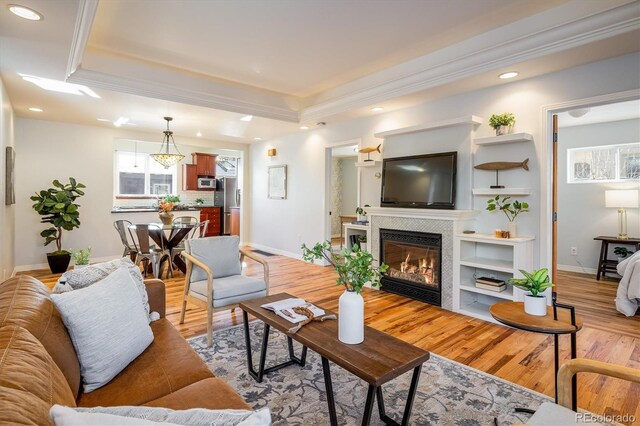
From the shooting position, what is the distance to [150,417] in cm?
86

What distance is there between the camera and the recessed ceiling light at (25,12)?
86.4 inches

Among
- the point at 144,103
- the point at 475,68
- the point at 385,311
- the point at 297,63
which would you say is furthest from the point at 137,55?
the point at 385,311

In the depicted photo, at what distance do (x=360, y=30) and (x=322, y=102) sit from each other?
2.01 metres

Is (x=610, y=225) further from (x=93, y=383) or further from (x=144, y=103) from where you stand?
(x=144, y=103)

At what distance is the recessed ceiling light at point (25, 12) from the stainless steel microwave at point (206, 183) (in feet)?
22.8

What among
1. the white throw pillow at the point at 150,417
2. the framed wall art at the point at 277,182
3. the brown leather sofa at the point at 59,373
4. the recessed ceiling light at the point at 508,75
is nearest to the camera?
the white throw pillow at the point at 150,417

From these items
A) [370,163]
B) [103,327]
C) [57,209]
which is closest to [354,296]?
[103,327]

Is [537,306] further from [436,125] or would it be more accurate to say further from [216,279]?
[436,125]

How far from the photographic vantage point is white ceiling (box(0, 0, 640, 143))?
9.02 ft

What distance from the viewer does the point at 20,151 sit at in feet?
17.7

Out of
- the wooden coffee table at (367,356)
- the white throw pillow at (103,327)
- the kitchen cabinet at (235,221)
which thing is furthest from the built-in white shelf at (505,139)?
the kitchen cabinet at (235,221)

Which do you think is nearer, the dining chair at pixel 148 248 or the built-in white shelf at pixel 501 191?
the built-in white shelf at pixel 501 191

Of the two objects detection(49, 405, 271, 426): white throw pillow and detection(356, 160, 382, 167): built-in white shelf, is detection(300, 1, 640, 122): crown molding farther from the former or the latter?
detection(49, 405, 271, 426): white throw pillow

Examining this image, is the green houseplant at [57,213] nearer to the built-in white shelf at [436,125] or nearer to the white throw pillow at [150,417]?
the built-in white shelf at [436,125]
